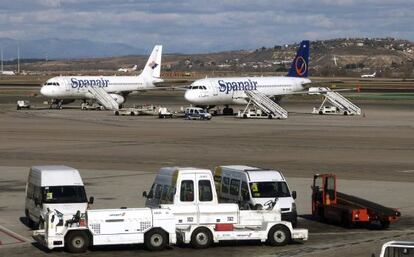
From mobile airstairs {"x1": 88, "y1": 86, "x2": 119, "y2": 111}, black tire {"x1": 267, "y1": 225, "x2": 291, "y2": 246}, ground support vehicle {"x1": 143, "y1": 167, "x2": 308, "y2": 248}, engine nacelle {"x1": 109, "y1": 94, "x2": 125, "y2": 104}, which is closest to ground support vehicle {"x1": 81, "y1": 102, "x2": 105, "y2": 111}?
mobile airstairs {"x1": 88, "y1": 86, "x2": 119, "y2": 111}

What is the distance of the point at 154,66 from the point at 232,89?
31240 mm

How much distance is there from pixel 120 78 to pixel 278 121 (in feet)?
124

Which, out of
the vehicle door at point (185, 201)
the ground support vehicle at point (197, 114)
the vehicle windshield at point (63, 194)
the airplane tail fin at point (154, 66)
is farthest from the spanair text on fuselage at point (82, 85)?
the vehicle door at point (185, 201)

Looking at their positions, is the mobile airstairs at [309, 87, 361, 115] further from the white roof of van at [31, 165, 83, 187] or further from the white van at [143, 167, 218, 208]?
the white van at [143, 167, 218, 208]

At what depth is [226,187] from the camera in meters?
33.4

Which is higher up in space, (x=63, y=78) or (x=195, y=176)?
(x=63, y=78)

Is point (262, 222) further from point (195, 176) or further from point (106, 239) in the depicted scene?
point (106, 239)

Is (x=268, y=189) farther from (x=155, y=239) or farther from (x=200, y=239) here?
(x=155, y=239)

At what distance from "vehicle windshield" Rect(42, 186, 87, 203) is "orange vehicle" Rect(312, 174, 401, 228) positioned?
9.30 m

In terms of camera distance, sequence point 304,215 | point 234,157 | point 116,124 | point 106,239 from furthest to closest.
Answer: point 116,124 → point 234,157 → point 304,215 → point 106,239

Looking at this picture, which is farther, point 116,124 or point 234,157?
point 116,124

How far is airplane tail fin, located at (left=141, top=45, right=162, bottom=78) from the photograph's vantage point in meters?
132

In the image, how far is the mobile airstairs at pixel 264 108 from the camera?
99812mm

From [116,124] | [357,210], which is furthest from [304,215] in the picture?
[116,124]
